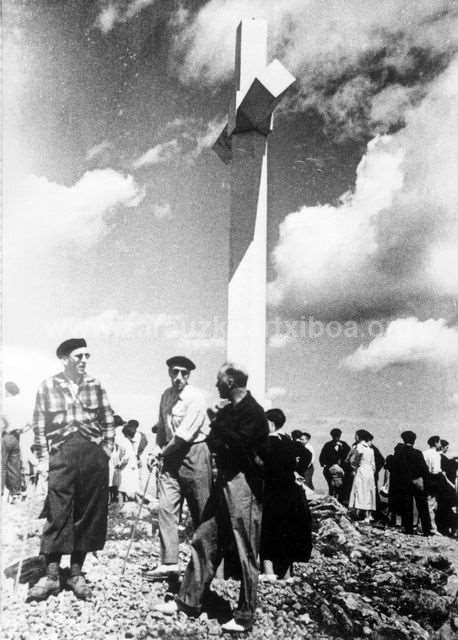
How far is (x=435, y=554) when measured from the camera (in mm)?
4992

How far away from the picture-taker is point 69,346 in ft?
12.9

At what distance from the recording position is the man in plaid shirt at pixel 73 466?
3.61 metres

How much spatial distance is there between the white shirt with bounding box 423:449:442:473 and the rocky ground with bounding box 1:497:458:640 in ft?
8.19

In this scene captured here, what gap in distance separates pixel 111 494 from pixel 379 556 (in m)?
2.83

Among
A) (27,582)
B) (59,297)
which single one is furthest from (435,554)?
(59,297)

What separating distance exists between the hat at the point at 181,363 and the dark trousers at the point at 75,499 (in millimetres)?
760

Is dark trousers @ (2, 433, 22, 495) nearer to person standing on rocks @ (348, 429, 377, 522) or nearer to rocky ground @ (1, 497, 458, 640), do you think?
rocky ground @ (1, 497, 458, 640)

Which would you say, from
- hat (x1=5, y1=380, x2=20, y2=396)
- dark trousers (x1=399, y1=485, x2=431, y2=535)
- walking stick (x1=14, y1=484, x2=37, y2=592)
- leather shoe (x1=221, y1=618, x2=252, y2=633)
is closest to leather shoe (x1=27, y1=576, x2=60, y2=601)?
walking stick (x1=14, y1=484, x2=37, y2=592)

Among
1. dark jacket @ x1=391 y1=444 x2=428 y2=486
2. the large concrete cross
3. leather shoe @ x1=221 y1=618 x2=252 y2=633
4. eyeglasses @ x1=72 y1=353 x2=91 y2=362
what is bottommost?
leather shoe @ x1=221 y1=618 x2=252 y2=633

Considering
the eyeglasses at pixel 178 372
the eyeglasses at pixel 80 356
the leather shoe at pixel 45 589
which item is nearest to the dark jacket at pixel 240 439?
the eyeglasses at pixel 178 372

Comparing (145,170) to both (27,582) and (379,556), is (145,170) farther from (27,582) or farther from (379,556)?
(379,556)

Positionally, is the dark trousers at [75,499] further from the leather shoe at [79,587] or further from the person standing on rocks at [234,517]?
the person standing on rocks at [234,517]

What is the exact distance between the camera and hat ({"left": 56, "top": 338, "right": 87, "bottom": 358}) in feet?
12.9

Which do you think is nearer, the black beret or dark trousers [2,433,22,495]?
dark trousers [2,433,22,495]
